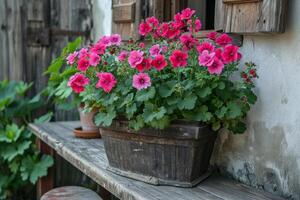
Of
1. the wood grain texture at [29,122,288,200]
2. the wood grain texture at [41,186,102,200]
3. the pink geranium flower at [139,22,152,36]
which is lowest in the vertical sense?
the wood grain texture at [41,186,102,200]

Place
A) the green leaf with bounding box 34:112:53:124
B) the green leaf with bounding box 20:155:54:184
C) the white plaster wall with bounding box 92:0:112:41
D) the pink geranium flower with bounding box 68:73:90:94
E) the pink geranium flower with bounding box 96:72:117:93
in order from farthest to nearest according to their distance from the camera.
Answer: the green leaf with bounding box 34:112:53:124 < the white plaster wall with bounding box 92:0:112:41 < the green leaf with bounding box 20:155:54:184 < the pink geranium flower with bounding box 68:73:90:94 < the pink geranium flower with bounding box 96:72:117:93

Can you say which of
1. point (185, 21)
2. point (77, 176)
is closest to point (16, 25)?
point (77, 176)

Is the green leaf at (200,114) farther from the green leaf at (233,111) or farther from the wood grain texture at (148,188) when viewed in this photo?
the wood grain texture at (148,188)

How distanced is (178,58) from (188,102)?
0.16 metres

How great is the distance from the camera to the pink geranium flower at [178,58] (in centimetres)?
144

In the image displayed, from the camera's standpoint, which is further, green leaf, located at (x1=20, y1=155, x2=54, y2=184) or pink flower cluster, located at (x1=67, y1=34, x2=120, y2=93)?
green leaf, located at (x1=20, y1=155, x2=54, y2=184)

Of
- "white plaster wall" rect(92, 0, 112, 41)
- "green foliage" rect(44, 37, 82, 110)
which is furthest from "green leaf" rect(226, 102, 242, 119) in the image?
"white plaster wall" rect(92, 0, 112, 41)

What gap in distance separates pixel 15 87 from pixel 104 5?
0.90 meters

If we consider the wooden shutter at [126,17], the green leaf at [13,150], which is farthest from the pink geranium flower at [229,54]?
the green leaf at [13,150]

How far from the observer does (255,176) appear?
5.24 ft

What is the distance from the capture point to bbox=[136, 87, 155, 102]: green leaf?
1.43m

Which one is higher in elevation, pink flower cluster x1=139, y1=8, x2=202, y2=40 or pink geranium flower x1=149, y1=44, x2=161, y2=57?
pink flower cluster x1=139, y1=8, x2=202, y2=40

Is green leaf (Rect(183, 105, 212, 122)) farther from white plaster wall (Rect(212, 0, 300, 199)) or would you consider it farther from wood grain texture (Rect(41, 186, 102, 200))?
wood grain texture (Rect(41, 186, 102, 200))

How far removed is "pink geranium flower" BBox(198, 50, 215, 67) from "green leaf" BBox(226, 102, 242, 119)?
0.17 m
